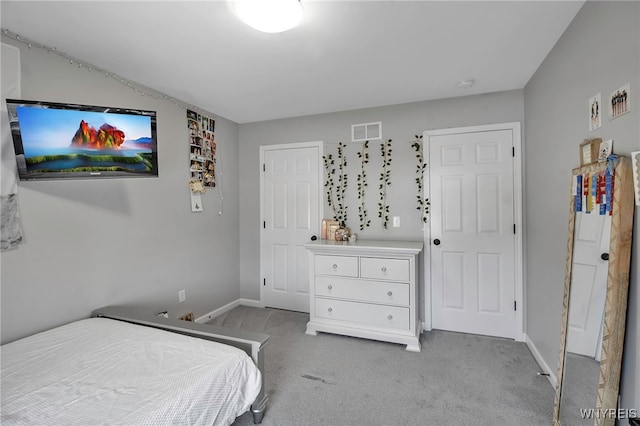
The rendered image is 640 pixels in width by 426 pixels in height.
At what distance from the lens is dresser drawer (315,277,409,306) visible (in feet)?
8.75

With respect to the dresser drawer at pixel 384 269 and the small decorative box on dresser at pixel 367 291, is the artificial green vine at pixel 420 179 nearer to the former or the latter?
the small decorative box on dresser at pixel 367 291

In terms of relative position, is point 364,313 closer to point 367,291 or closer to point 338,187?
point 367,291

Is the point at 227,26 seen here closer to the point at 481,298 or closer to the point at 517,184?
the point at 517,184

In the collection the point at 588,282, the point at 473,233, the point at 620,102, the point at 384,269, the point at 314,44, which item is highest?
the point at 314,44

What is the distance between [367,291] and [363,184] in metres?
1.20

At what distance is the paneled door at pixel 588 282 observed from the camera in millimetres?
1356

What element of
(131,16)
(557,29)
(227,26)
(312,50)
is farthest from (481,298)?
(131,16)

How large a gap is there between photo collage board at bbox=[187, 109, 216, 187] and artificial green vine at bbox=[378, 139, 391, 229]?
1962 millimetres

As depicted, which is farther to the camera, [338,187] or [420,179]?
[338,187]

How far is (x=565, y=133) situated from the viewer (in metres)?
1.86

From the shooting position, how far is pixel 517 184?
2.72m

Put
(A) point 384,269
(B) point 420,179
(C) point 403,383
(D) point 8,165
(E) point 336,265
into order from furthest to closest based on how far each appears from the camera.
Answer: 1. (B) point 420,179
2. (E) point 336,265
3. (A) point 384,269
4. (C) point 403,383
5. (D) point 8,165

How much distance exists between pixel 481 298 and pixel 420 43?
7.85ft

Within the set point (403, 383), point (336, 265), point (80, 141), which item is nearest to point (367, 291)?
point (336, 265)
